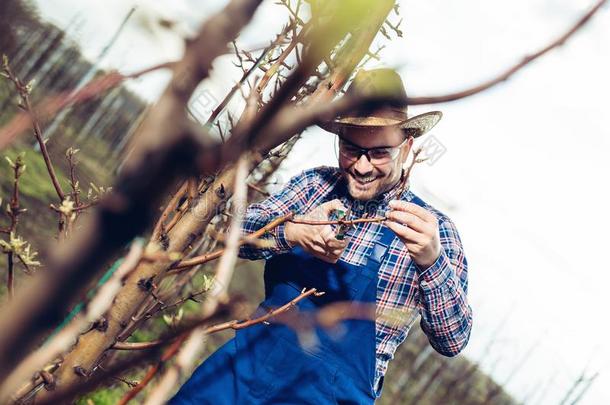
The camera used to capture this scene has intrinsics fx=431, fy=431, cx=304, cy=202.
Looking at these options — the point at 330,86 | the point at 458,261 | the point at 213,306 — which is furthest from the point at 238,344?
the point at 213,306

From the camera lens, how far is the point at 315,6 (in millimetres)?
915

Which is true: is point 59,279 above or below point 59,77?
above

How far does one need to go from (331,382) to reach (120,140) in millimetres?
59093

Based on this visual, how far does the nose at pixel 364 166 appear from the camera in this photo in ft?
6.69

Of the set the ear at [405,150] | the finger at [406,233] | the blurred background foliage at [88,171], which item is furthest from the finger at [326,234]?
the blurred background foliage at [88,171]

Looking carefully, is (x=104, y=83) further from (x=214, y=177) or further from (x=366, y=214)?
(x=366, y=214)

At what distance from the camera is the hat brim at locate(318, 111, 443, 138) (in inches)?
80.2

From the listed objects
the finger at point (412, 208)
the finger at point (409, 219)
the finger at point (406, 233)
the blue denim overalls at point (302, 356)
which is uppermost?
the finger at point (412, 208)

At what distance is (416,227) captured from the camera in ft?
5.02

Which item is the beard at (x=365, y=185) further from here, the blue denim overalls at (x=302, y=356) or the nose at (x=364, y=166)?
the blue denim overalls at (x=302, y=356)

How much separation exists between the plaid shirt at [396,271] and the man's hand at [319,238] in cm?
9

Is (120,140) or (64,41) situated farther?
(120,140)

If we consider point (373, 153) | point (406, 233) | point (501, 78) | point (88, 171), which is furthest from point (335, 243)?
point (88, 171)

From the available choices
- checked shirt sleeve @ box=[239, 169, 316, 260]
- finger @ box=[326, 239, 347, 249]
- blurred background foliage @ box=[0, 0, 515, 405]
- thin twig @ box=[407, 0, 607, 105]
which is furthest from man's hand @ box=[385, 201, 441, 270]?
blurred background foliage @ box=[0, 0, 515, 405]
